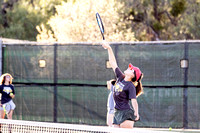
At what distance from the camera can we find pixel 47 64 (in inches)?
454

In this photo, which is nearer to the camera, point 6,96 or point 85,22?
point 6,96

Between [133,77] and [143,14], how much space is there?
24022mm

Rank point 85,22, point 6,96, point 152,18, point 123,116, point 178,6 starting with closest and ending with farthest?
point 123,116 < point 6,96 < point 85,22 < point 178,6 < point 152,18

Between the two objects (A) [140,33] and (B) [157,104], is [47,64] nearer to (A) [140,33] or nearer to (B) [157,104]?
(B) [157,104]

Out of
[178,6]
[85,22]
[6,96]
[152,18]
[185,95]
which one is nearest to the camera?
[6,96]

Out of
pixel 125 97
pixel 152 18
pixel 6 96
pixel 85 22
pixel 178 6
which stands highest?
pixel 152 18

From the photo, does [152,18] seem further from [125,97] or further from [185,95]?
[125,97]

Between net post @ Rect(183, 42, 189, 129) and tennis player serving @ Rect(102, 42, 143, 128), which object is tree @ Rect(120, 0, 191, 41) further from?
tennis player serving @ Rect(102, 42, 143, 128)

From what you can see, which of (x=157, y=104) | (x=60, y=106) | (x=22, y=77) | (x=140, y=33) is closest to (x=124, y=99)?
(x=157, y=104)

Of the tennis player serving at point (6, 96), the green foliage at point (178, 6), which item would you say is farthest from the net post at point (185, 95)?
the green foliage at point (178, 6)

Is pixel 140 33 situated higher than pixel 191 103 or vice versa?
pixel 140 33

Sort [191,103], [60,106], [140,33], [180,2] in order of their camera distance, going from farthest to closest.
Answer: [140,33] < [180,2] < [60,106] < [191,103]

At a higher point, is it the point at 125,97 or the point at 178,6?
the point at 178,6

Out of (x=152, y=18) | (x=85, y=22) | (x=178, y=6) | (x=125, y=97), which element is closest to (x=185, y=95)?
(x=125, y=97)
